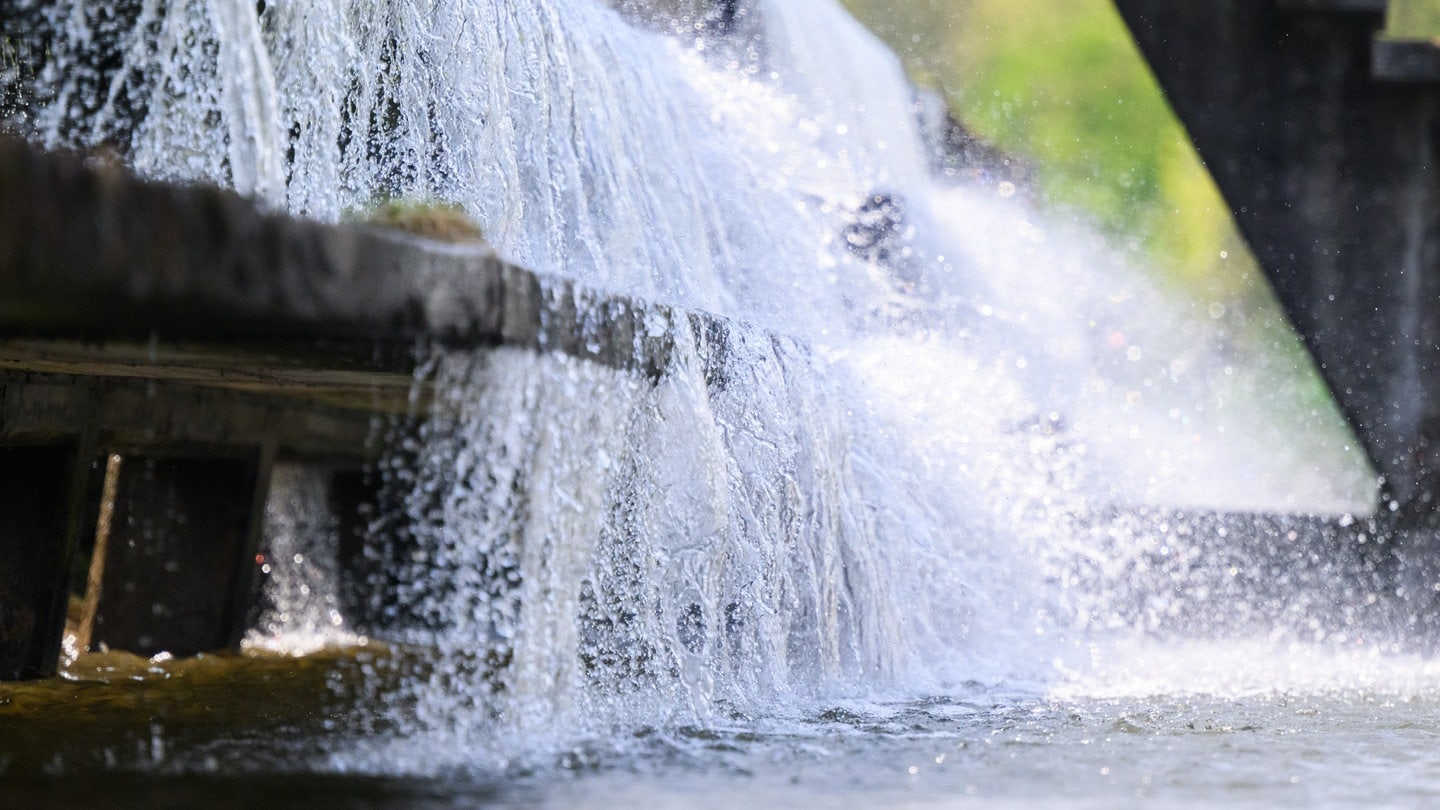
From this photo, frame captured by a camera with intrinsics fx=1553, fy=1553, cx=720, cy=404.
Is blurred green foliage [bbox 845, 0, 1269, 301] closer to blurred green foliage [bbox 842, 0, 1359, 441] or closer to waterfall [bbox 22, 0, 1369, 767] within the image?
blurred green foliage [bbox 842, 0, 1359, 441]

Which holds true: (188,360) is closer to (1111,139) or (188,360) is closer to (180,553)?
(180,553)

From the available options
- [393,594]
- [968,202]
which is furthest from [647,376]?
[968,202]

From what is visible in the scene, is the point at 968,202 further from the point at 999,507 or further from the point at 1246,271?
the point at 1246,271

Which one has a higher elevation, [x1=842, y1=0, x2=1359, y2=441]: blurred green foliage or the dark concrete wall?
[x1=842, y1=0, x2=1359, y2=441]: blurred green foliage

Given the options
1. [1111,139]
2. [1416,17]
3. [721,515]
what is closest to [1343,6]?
[721,515]

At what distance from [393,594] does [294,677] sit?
1776 mm

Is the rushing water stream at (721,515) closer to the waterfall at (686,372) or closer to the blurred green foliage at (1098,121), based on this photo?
the waterfall at (686,372)

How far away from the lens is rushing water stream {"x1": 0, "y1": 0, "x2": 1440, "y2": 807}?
2.93 m

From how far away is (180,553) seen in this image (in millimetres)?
5012

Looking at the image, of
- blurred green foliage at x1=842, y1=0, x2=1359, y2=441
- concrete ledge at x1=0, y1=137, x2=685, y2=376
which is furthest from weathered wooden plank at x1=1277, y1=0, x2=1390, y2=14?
blurred green foliage at x1=842, y1=0, x2=1359, y2=441

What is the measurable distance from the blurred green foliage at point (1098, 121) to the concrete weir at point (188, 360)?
50.9 ft

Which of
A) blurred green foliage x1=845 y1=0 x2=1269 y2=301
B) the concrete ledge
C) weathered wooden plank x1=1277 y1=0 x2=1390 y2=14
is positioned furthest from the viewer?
blurred green foliage x1=845 y1=0 x2=1269 y2=301

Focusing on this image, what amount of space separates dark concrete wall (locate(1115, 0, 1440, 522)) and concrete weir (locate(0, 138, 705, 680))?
14.3ft

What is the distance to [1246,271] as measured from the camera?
19.8m
